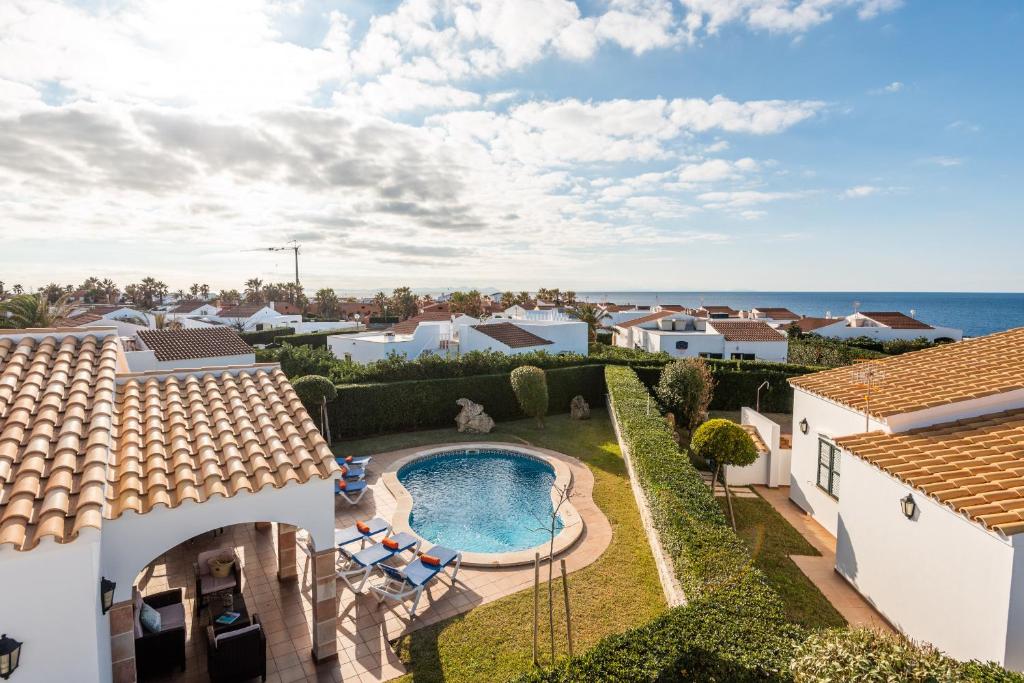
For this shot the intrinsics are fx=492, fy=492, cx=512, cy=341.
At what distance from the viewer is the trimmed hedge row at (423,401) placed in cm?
2161

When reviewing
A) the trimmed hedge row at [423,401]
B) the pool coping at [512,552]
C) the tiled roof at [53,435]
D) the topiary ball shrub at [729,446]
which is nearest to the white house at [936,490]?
the topiary ball shrub at [729,446]

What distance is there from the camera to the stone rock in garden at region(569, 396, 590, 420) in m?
25.2

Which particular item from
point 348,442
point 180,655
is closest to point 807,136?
point 348,442

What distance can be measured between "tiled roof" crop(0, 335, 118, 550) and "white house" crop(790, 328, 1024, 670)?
11.3 m

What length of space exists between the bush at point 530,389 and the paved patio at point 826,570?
999cm

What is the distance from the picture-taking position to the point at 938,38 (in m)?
13.9

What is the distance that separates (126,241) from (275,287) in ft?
286

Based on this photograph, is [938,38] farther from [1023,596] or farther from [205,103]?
[205,103]

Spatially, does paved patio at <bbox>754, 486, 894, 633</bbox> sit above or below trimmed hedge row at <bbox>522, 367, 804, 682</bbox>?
below

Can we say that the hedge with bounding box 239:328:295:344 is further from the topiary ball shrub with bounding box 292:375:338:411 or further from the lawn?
the lawn

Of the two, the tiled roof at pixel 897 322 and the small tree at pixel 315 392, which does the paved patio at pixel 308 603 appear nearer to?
the small tree at pixel 315 392

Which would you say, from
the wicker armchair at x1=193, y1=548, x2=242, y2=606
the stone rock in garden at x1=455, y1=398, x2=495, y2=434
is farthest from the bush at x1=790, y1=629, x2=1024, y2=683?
the stone rock in garden at x1=455, y1=398, x2=495, y2=434

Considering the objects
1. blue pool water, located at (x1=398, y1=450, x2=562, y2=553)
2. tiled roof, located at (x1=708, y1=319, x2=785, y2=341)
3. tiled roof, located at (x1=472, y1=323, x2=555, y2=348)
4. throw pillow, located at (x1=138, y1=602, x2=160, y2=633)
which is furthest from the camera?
tiled roof, located at (x1=708, y1=319, x2=785, y2=341)

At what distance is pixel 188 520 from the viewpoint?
6.28 meters
